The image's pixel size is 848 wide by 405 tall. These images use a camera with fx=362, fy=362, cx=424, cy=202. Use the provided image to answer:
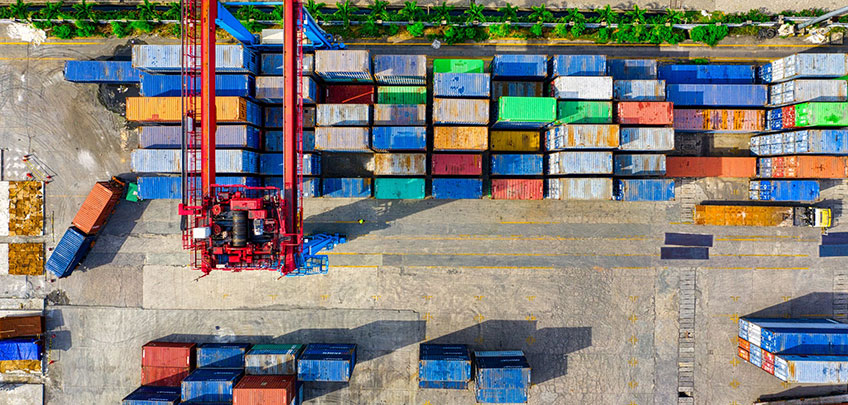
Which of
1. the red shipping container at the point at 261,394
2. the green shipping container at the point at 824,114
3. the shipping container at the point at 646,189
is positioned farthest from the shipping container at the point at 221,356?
the green shipping container at the point at 824,114

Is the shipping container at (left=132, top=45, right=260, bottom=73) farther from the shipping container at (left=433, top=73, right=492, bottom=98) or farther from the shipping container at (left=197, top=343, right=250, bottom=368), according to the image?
the shipping container at (left=197, top=343, right=250, bottom=368)

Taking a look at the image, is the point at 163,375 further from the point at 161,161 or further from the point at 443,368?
the point at 443,368

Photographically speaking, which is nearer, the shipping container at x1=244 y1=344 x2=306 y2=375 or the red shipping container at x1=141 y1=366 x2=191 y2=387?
the shipping container at x1=244 y1=344 x2=306 y2=375

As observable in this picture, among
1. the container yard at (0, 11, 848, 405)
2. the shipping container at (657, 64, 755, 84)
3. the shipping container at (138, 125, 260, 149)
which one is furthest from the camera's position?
the container yard at (0, 11, 848, 405)

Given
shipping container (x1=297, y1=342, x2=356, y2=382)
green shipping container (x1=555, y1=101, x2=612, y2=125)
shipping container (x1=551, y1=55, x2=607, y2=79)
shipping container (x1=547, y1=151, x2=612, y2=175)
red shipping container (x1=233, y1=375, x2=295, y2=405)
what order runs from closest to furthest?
red shipping container (x1=233, y1=375, x2=295, y2=405), shipping container (x1=547, y1=151, x2=612, y2=175), green shipping container (x1=555, y1=101, x2=612, y2=125), shipping container (x1=551, y1=55, x2=607, y2=79), shipping container (x1=297, y1=342, x2=356, y2=382)

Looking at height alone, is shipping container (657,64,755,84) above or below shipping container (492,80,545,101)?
above

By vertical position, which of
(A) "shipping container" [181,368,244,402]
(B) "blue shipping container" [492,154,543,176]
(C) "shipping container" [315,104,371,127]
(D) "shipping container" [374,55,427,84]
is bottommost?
(A) "shipping container" [181,368,244,402]

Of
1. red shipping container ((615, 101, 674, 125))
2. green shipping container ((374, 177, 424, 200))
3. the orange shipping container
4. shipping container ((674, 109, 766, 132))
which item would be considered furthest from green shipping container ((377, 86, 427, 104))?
the orange shipping container
